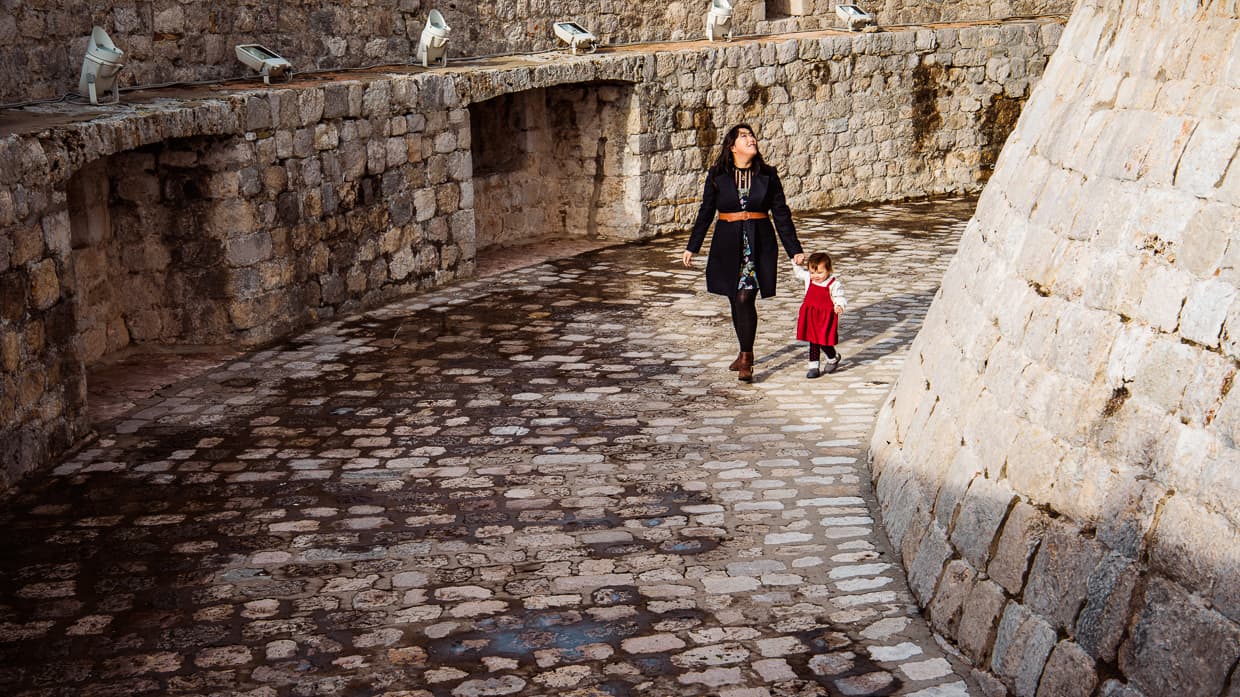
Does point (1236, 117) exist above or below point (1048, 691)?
above

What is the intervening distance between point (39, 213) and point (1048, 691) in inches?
209

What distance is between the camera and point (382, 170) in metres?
10.9

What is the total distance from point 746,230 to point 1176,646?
16.5ft

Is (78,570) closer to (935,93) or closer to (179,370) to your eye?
(179,370)

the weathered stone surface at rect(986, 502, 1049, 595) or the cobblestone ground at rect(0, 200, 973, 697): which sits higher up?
the weathered stone surface at rect(986, 502, 1049, 595)

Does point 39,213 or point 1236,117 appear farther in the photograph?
point 39,213

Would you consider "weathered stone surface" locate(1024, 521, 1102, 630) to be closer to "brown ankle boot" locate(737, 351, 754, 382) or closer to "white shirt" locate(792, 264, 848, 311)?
"white shirt" locate(792, 264, 848, 311)

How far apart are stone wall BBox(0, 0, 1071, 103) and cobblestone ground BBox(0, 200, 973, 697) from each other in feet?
6.90

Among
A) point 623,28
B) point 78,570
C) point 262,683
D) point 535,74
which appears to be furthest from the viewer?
point 623,28

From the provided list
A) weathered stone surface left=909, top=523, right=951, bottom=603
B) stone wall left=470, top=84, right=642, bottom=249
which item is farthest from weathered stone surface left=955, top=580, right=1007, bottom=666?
stone wall left=470, top=84, right=642, bottom=249

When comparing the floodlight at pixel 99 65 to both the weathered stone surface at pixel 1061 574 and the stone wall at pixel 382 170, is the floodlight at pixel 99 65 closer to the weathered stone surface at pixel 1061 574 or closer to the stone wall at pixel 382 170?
the stone wall at pixel 382 170

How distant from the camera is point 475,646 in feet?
17.2

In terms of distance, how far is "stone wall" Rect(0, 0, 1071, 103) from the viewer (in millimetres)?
8766

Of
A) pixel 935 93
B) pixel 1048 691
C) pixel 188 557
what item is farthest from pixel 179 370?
pixel 935 93
